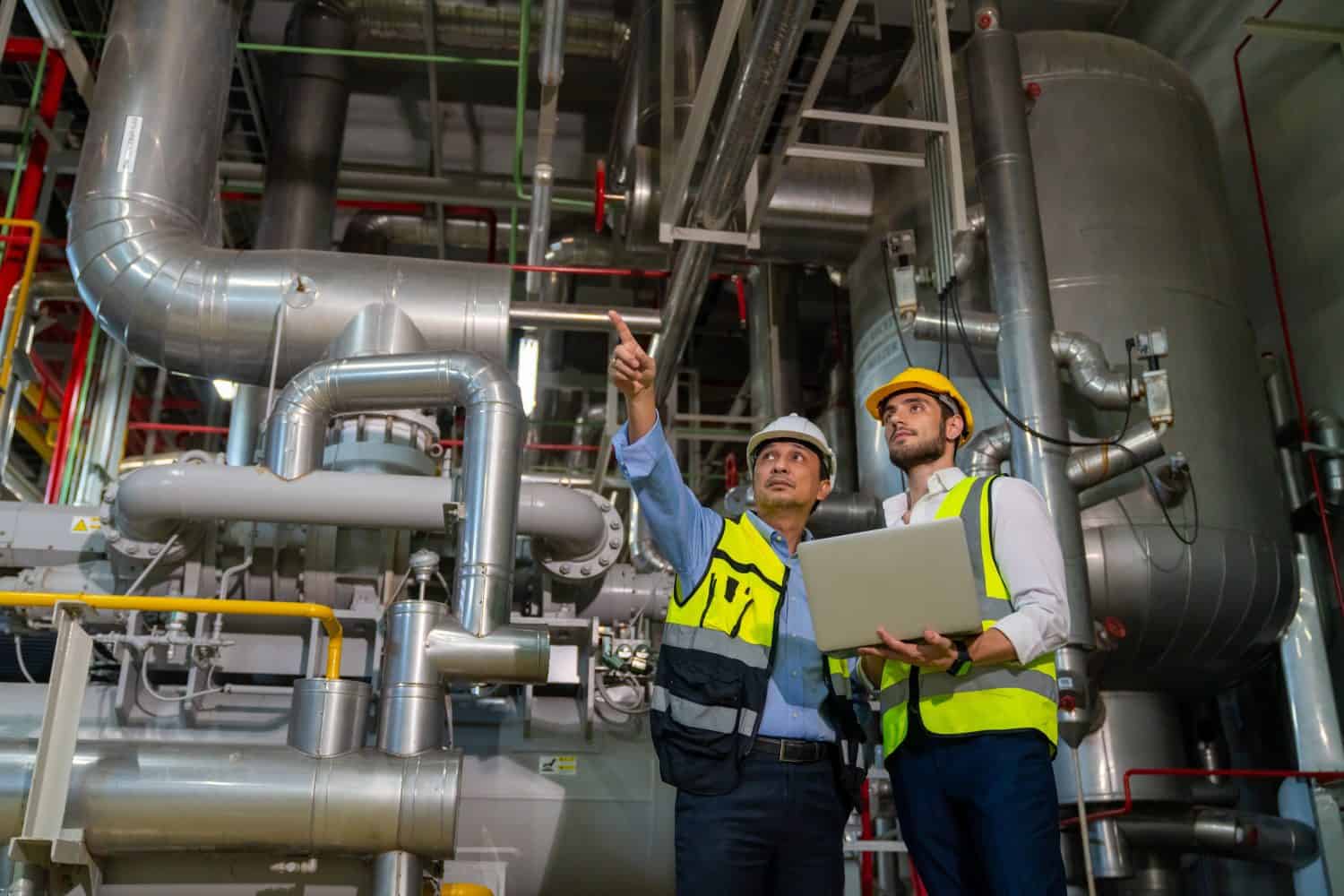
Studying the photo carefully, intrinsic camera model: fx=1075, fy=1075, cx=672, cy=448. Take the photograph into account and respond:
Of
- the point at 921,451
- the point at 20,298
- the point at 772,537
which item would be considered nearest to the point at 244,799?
the point at 772,537

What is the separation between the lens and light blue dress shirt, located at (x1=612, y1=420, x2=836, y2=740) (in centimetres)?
241

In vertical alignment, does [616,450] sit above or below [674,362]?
below

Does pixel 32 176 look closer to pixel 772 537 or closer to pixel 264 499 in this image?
pixel 264 499

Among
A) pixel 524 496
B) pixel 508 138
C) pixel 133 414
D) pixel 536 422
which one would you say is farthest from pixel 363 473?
pixel 133 414

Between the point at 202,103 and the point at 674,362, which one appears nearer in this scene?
the point at 202,103

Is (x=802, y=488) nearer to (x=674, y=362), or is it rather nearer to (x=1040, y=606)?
(x=1040, y=606)

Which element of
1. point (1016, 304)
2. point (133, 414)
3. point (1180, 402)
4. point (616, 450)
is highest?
point (133, 414)

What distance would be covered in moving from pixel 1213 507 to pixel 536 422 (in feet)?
15.9

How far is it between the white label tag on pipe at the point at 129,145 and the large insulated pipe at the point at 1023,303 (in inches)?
157

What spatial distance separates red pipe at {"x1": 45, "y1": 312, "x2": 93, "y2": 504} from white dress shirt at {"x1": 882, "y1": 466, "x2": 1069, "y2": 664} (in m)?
5.65

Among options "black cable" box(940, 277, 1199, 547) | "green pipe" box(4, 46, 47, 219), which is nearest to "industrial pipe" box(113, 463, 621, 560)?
"black cable" box(940, 277, 1199, 547)

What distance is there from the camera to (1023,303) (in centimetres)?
495

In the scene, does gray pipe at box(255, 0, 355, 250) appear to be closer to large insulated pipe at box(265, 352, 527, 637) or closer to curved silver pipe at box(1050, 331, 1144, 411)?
large insulated pipe at box(265, 352, 527, 637)

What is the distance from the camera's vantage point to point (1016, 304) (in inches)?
195
